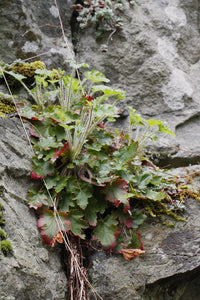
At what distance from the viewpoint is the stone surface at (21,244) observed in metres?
1.33

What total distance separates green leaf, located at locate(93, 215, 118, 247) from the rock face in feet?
0.41

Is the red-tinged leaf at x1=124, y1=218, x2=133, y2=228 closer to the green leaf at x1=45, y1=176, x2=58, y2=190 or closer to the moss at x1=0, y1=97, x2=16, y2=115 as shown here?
the green leaf at x1=45, y1=176, x2=58, y2=190

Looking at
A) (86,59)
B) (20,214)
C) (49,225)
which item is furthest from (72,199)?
(86,59)

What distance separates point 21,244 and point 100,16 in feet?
9.31

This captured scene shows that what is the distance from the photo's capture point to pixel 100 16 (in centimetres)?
326

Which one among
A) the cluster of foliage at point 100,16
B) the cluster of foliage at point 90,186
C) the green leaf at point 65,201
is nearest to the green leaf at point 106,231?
the cluster of foliage at point 90,186

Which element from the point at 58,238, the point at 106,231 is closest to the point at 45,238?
the point at 58,238

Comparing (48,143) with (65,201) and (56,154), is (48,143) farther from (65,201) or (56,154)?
(65,201)

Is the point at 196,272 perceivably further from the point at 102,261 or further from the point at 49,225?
the point at 49,225

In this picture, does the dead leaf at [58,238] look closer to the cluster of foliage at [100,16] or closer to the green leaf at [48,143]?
the green leaf at [48,143]

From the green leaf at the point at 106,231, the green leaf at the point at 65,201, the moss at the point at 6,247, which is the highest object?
the moss at the point at 6,247

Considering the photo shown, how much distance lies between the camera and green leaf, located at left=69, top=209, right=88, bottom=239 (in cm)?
169

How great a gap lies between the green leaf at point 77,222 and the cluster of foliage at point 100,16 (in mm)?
2200

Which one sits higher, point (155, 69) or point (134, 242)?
point (155, 69)
